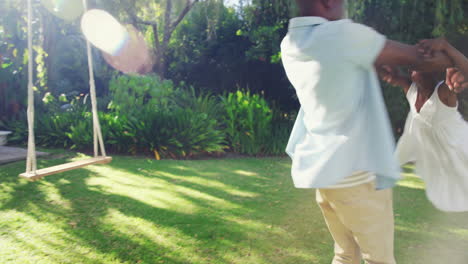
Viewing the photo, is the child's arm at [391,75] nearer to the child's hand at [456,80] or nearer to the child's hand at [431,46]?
the child's hand at [456,80]

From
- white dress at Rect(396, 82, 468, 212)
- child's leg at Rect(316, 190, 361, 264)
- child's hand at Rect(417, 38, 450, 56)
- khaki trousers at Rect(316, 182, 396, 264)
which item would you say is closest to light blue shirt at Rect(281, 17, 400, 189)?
khaki trousers at Rect(316, 182, 396, 264)

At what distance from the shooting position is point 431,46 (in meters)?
1.53

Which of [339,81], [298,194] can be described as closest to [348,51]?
[339,81]

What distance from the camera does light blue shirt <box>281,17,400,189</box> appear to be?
1.42 metres

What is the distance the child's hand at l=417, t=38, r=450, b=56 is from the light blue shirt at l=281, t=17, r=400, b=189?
219 mm

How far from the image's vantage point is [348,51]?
1.41 meters

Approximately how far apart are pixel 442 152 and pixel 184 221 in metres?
2.62

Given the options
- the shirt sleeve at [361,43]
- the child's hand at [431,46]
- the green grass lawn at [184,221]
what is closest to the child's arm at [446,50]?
the child's hand at [431,46]

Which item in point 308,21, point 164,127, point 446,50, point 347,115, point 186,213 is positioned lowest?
point 186,213

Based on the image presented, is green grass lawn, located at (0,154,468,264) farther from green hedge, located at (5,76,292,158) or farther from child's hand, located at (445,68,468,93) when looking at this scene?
child's hand, located at (445,68,468,93)

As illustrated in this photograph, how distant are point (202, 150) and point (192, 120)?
2.06 feet

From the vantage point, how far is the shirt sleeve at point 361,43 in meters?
1.40

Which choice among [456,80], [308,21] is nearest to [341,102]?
[308,21]

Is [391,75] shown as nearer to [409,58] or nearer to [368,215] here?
[409,58]
